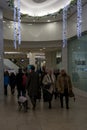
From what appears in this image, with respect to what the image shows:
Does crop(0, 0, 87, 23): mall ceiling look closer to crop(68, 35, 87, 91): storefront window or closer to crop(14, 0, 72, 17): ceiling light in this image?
crop(14, 0, 72, 17): ceiling light

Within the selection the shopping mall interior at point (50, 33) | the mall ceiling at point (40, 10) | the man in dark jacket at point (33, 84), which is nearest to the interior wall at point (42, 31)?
the shopping mall interior at point (50, 33)

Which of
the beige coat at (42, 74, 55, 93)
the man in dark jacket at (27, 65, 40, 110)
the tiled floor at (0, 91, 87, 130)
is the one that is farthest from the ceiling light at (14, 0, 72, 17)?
the tiled floor at (0, 91, 87, 130)

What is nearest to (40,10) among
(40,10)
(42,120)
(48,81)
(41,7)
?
(40,10)

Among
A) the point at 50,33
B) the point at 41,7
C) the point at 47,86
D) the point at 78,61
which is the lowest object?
the point at 47,86

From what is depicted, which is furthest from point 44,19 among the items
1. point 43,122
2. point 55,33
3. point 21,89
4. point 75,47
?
point 43,122

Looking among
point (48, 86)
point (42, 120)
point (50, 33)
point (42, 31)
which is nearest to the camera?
point (42, 120)

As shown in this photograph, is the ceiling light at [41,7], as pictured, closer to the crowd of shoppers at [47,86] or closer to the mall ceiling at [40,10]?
the mall ceiling at [40,10]

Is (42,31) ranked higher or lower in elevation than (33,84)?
higher

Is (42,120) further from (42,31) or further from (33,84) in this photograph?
(42,31)

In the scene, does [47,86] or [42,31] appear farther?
[42,31]

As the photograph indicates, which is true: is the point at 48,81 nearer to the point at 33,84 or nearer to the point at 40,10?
the point at 33,84

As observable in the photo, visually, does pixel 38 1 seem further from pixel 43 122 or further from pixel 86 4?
pixel 43 122

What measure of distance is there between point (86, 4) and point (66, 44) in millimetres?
6426

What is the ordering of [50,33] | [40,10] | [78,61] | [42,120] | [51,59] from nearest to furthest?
[42,120], [78,61], [40,10], [50,33], [51,59]
